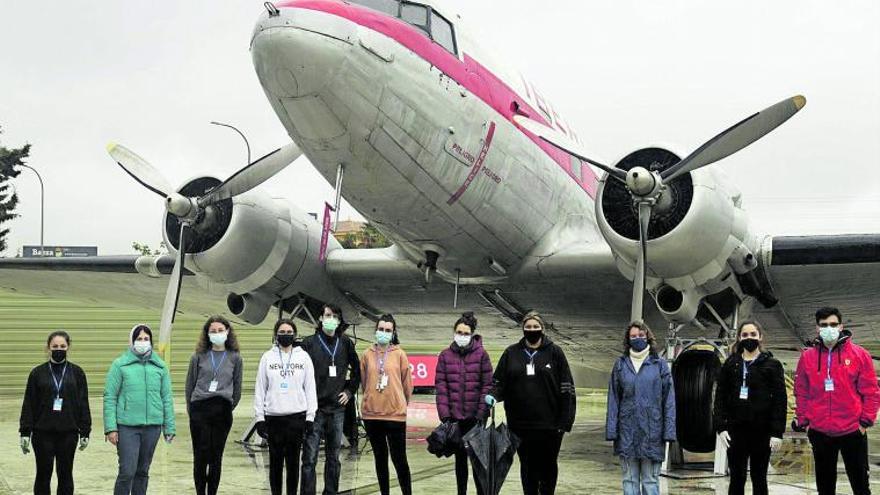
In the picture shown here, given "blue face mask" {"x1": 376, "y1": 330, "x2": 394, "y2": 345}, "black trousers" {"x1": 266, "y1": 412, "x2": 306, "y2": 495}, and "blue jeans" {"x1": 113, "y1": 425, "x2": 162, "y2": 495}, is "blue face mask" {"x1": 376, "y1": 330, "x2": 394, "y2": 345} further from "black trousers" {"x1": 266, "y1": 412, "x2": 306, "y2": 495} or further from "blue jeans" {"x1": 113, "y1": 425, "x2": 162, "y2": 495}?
"blue jeans" {"x1": 113, "y1": 425, "x2": 162, "y2": 495}

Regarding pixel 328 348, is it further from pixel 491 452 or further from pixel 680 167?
pixel 680 167

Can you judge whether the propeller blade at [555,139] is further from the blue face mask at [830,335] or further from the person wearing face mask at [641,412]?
the blue face mask at [830,335]

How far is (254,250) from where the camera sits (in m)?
12.2

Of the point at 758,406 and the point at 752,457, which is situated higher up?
the point at 758,406

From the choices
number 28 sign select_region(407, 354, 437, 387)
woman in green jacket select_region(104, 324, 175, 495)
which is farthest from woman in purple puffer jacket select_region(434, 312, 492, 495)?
number 28 sign select_region(407, 354, 437, 387)

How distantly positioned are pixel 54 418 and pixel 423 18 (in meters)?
5.17

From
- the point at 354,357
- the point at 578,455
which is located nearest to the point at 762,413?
the point at 354,357

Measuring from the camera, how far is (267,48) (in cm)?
849

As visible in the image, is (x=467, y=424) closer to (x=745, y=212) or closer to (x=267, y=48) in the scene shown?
(x=267, y=48)

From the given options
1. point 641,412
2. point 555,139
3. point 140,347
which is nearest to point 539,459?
point 641,412

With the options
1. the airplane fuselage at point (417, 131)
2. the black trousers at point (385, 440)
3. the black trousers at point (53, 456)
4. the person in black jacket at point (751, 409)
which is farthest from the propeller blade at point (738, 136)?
the black trousers at point (53, 456)

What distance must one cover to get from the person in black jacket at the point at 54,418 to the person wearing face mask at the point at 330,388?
178 cm

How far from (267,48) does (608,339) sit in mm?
7699

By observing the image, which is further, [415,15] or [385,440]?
[415,15]
